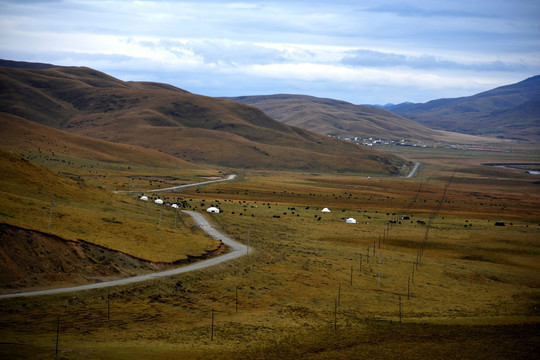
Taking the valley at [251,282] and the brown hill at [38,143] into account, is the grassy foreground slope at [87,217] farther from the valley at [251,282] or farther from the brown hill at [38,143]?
the brown hill at [38,143]

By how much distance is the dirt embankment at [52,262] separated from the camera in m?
41.9

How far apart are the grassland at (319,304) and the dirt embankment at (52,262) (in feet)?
11.0

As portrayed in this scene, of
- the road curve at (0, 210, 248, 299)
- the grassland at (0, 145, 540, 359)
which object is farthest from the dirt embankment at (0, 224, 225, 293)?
the grassland at (0, 145, 540, 359)

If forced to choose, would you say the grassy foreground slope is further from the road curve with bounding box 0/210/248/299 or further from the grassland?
the grassland

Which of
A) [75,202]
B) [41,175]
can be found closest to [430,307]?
[75,202]

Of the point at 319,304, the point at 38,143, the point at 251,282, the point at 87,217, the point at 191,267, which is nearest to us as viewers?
the point at 319,304

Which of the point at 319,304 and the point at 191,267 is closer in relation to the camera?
the point at 319,304

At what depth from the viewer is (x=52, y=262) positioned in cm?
4512

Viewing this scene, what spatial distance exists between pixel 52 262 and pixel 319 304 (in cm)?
2329

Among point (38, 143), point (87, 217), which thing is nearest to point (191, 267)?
point (87, 217)

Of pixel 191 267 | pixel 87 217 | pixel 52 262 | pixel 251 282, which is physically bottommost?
pixel 251 282

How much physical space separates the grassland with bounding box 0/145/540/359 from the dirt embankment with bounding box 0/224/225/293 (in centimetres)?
336

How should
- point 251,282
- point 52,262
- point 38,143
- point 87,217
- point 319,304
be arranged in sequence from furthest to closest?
point 38,143 < point 87,217 < point 251,282 < point 319,304 < point 52,262

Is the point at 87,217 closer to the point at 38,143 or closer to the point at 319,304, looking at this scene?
the point at 319,304
